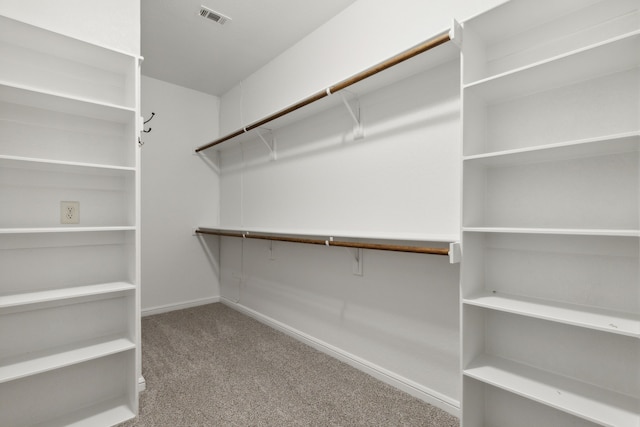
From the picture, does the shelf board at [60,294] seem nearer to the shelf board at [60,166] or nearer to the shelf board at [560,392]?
the shelf board at [60,166]

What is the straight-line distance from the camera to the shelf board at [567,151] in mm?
1052

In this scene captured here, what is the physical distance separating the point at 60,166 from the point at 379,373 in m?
2.16

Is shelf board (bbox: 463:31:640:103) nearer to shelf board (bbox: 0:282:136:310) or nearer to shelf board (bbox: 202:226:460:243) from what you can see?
shelf board (bbox: 202:226:460:243)

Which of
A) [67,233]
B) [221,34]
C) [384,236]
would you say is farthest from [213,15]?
[384,236]

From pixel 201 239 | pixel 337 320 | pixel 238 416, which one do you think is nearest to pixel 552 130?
pixel 337 320

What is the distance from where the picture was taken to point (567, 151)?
47.6 inches

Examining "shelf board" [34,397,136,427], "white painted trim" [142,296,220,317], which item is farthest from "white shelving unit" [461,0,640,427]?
"white painted trim" [142,296,220,317]

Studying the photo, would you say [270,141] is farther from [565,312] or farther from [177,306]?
[565,312]

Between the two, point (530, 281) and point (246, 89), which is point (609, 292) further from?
point (246, 89)

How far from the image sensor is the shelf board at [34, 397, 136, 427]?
63.2 inches

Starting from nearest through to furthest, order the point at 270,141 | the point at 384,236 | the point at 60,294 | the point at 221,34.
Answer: the point at 60,294, the point at 384,236, the point at 221,34, the point at 270,141

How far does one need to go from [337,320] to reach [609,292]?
1582mm

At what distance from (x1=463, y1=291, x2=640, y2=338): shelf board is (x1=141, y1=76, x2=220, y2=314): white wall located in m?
3.14

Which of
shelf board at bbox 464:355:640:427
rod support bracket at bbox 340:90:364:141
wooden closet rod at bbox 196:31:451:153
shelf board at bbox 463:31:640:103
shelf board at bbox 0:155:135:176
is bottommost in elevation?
shelf board at bbox 464:355:640:427
